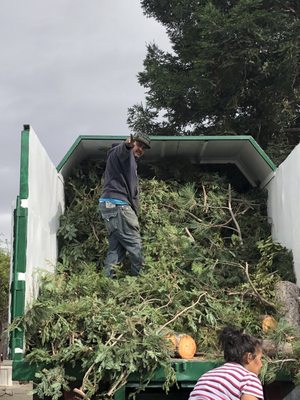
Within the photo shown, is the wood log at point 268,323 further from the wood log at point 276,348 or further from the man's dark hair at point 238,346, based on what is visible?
the man's dark hair at point 238,346

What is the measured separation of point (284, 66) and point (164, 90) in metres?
3.34

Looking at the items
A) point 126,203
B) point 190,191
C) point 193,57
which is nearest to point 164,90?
point 193,57

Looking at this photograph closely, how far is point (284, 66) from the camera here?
11531mm

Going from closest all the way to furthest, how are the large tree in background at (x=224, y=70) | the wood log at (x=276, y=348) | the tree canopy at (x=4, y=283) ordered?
1. the wood log at (x=276, y=348)
2. the large tree in background at (x=224, y=70)
3. the tree canopy at (x=4, y=283)

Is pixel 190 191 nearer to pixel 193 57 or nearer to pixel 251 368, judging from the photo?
pixel 251 368

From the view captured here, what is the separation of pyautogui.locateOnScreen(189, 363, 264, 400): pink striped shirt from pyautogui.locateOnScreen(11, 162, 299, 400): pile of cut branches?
2.49ft

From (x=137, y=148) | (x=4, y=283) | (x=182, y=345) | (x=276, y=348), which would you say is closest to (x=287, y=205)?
(x=137, y=148)

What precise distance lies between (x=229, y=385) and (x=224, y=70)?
1005 centimetres

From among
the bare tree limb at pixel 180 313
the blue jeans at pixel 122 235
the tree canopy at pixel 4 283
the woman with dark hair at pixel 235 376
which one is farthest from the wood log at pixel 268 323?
the tree canopy at pixel 4 283

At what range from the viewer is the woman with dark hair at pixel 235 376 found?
8.44 feet

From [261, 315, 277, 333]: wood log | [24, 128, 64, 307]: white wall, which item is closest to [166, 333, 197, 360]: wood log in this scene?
[261, 315, 277, 333]: wood log

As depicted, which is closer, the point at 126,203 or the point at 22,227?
the point at 22,227

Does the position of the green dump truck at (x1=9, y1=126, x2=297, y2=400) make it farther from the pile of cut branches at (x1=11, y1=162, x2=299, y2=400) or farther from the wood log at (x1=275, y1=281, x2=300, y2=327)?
the wood log at (x1=275, y1=281, x2=300, y2=327)

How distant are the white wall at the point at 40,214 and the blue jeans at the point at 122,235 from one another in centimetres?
52
